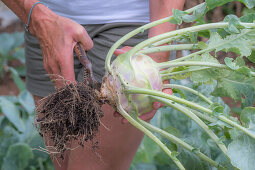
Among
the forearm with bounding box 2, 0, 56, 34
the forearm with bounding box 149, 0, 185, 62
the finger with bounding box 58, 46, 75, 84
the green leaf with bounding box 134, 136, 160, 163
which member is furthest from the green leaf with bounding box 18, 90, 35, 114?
the forearm with bounding box 149, 0, 185, 62

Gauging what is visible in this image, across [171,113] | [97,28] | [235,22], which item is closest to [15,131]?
[171,113]

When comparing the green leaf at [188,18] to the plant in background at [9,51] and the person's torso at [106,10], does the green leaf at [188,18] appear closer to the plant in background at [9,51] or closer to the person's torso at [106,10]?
the person's torso at [106,10]

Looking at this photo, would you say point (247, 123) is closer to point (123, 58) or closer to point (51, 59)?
point (123, 58)

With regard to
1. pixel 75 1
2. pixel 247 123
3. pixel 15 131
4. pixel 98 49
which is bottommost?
pixel 15 131

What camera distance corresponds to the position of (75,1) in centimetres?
166

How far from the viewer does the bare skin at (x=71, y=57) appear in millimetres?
1417

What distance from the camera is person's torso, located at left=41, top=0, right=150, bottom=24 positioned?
1.64 metres

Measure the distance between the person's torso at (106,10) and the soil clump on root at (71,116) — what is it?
0.42 m

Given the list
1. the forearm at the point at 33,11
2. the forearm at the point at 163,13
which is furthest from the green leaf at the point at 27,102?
the forearm at the point at 163,13

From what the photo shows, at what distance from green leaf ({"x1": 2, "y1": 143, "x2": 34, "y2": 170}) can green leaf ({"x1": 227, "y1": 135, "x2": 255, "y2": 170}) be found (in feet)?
5.19

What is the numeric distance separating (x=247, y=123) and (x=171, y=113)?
1.49 meters

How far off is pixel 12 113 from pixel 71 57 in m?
1.57

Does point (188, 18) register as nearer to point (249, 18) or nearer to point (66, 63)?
point (249, 18)

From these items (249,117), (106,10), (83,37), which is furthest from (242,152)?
(106,10)
